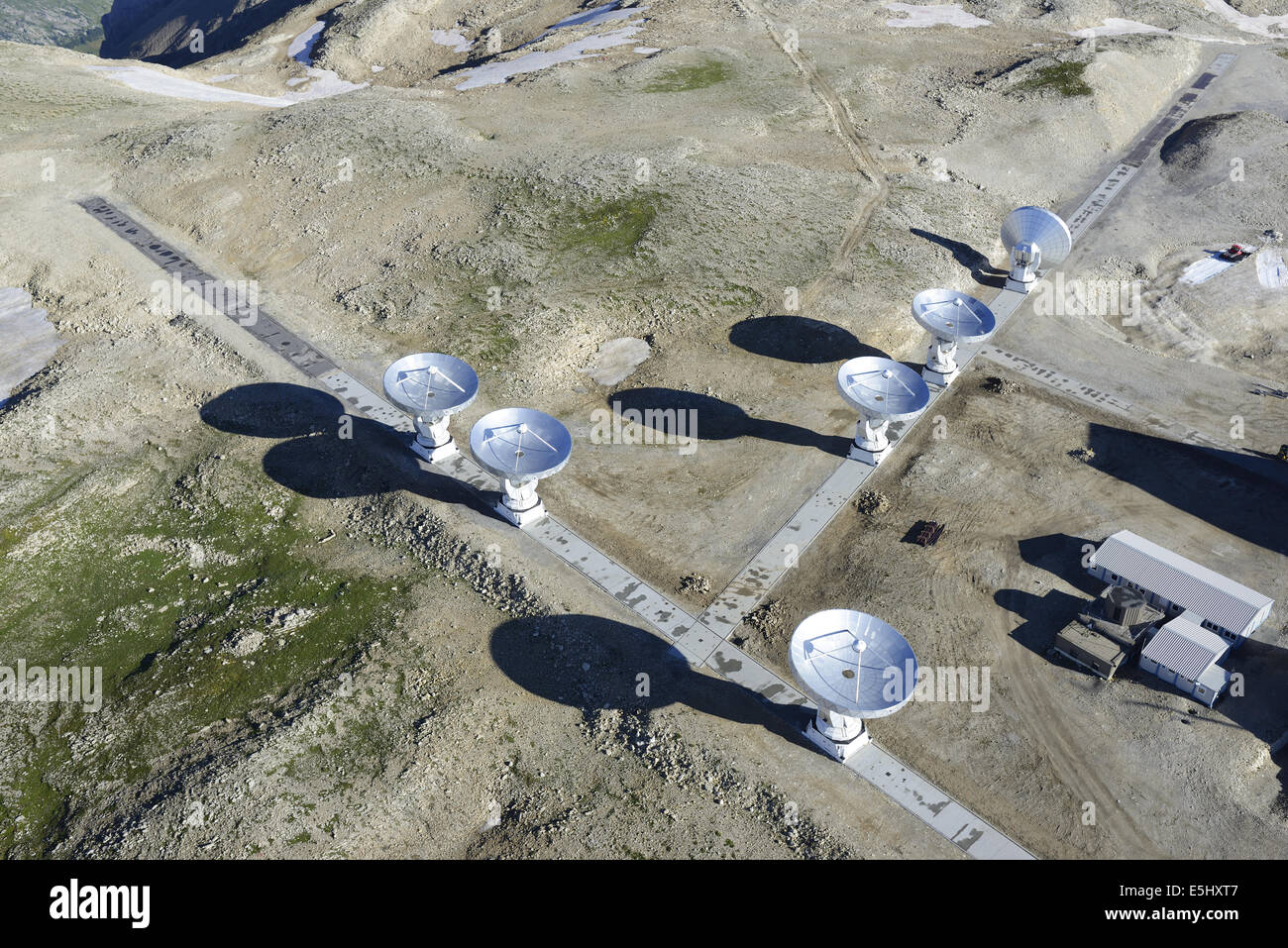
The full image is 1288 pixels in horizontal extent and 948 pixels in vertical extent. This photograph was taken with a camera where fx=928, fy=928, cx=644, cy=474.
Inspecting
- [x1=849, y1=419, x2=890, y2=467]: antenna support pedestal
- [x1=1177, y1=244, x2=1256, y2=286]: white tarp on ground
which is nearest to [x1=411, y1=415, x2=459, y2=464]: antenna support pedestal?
[x1=849, y1=419, x2=890, y2=467]: antenna support pedestal

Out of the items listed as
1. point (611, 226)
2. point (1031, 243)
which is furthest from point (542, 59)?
point (1031, 243)

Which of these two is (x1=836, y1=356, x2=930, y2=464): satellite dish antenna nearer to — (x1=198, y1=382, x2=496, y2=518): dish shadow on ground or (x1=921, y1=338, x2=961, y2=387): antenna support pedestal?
(x1=921, y1=338, x2=961, y2=387): antenna support pedestal

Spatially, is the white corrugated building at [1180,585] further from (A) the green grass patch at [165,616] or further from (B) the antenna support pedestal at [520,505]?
(A) the green grass patch at [165,616]

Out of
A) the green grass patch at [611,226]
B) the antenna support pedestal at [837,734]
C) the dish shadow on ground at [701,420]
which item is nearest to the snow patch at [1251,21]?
the green grass patch at [611,226]
